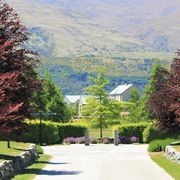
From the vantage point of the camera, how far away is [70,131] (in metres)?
61.3

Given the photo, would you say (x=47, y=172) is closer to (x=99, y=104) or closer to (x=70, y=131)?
(x=70, y=131)

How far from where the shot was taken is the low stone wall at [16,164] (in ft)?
67.7

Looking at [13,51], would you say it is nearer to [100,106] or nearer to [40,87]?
[40,87]

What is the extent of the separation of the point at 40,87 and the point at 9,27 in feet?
10.3

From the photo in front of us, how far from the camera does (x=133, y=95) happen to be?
313ft

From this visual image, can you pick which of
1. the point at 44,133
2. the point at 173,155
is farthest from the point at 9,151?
the point at 44,133

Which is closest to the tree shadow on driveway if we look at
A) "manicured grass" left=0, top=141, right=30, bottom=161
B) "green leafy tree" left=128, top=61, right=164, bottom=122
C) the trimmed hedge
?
"manicured grass" left=0, top=141, right=30, bottom=161

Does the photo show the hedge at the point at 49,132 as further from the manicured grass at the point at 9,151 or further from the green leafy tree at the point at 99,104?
the manicured grass at the point at 9,151

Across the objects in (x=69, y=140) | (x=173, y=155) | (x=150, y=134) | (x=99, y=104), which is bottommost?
(x=173, y=155)

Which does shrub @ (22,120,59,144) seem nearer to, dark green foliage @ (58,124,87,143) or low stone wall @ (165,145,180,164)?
dark green foliage @ (58,124,87,143)

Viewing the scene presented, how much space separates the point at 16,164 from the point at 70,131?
36.8 metres

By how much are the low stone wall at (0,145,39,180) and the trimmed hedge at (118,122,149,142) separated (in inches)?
1089

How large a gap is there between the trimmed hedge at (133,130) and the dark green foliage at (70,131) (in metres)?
4.38

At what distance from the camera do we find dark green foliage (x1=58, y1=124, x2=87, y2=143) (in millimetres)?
60225
